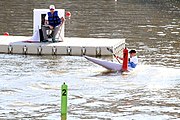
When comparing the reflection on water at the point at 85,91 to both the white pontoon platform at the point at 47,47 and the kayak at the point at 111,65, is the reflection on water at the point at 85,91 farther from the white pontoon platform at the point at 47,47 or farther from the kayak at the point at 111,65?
the white pontoon platform at the point at 47,47

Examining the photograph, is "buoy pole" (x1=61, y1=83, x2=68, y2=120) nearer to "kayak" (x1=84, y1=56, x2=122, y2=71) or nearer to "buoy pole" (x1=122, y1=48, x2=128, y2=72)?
"buoy pole" (x1=122, y1=48, x2=128, y2=72)

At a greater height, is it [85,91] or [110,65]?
[110,65]

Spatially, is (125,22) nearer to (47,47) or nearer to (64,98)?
(47,47)

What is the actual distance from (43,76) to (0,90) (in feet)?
11.9

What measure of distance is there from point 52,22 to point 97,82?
9237 mm

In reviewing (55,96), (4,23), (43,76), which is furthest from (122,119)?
(4,23)

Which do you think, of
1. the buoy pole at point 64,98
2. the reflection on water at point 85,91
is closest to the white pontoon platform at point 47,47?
the reflection on water at point 85,91

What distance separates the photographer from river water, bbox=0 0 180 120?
25828 mm

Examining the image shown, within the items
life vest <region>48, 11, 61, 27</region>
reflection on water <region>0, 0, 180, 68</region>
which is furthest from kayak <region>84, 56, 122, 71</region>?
life vest <region>48, 11, 61, 27</region>

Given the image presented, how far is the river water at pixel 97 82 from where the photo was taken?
2583 cm

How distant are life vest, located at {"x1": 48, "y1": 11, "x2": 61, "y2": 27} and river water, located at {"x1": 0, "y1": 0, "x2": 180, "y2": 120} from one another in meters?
2.37

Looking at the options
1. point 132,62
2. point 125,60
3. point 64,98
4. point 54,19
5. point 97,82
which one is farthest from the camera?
point 54,19

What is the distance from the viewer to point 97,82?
1225 inches

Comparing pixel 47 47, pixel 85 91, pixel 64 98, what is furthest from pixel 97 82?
pixel 64 98
